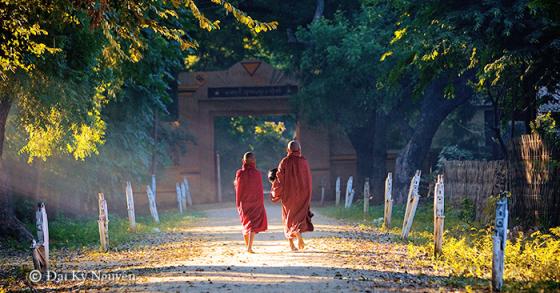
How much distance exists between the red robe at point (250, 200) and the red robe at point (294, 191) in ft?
1.02

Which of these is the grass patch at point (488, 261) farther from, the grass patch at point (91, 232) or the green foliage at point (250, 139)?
the green foliage at point (250, 139)

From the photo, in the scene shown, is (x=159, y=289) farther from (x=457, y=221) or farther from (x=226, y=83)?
(x=226, y=83)

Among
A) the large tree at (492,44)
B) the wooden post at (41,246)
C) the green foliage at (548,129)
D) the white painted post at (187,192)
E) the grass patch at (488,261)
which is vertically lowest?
the white painted post at (187,192)

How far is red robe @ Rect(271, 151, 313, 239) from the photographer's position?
13.6 meters

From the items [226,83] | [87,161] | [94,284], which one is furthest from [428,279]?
[226,83]

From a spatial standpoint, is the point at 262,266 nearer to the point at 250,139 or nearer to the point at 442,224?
the point at 442,224

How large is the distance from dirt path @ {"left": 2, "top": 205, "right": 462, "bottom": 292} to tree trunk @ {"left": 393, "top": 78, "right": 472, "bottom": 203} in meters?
9.53

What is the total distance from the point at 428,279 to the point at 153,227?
12.5 meters

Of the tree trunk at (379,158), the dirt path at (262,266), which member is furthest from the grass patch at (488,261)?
the tree trunk at (379,158)

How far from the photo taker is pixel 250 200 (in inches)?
554

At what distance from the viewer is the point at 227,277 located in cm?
1002

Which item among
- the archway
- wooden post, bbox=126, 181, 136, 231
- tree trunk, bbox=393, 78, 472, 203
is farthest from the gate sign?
wooden post, bbox=126, 181, 136, 231

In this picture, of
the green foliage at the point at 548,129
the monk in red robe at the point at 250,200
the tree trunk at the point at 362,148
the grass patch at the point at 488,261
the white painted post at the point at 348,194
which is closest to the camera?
the grass patch at the point at 488,261

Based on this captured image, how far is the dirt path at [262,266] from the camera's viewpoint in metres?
9.38
